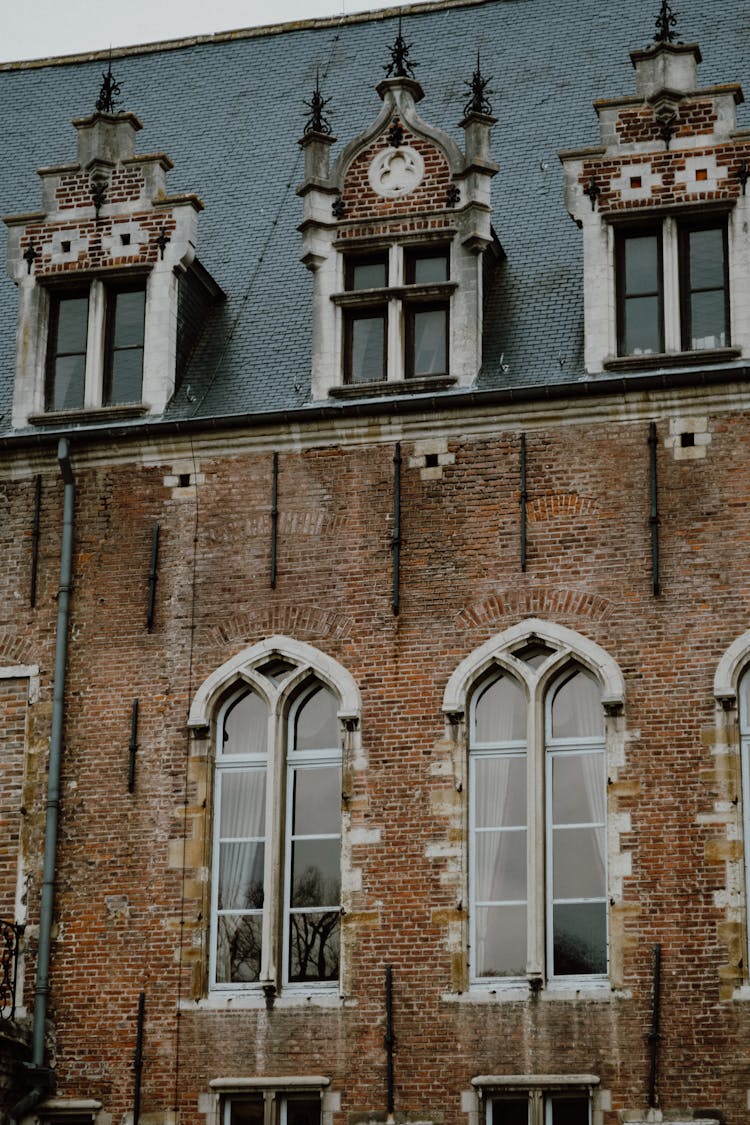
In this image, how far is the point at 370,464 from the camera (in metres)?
18.3

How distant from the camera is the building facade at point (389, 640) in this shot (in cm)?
1655

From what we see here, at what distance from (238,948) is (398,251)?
20.5 ft

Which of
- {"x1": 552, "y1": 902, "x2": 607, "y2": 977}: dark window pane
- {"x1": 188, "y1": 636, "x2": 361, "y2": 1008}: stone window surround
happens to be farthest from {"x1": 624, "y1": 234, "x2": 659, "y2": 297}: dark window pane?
{"x1": 552, "y1": 902, "x2": 607, "y2": 977}: dark window pane

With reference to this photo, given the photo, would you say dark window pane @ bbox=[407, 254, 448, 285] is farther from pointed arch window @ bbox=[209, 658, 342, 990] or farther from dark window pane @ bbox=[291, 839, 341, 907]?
dark window pane @ bbox=[291, 839, 341, 907]

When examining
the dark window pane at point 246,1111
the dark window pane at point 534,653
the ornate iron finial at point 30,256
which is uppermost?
the ornate iron finial at point 30,256

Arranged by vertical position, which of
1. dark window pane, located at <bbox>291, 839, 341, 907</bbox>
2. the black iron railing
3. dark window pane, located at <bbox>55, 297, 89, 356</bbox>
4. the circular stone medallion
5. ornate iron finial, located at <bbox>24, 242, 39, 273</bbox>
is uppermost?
the circular stone medallion

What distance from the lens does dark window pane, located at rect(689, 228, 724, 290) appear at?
59.8ft

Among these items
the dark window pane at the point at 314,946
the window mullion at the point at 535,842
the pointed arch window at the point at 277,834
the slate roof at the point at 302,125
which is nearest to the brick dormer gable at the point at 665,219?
the slate roof at the point at 302,125

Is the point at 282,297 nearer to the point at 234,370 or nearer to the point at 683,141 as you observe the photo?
the point at 234,370

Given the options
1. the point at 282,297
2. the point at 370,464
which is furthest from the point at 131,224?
the point at 370,464

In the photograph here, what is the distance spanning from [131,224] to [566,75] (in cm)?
532

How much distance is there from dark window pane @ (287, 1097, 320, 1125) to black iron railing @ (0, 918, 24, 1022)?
8.03 ft

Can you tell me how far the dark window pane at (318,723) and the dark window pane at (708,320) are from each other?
4.29m

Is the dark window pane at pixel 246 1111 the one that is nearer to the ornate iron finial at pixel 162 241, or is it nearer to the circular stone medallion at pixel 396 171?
the ornate iron finial at pixel 162 241
